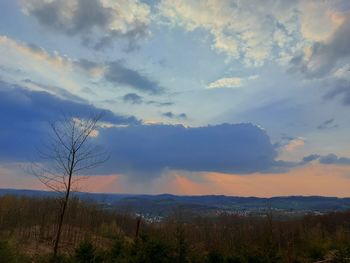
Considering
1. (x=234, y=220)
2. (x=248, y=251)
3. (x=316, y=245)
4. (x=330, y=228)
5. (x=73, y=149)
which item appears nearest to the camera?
(x=73, y=149)

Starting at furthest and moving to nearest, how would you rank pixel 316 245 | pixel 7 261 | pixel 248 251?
pixel 316 245 < pixel 248 251 < pixel 7 261

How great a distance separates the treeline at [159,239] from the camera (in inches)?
639

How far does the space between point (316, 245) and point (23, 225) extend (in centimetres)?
4048

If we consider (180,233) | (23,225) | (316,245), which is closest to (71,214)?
(23,225)

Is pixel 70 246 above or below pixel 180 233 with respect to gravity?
below

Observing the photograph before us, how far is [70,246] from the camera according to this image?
4716 centimetres

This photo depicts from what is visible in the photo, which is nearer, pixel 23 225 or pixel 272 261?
pixel 272 261

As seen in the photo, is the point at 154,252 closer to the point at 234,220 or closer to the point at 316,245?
the point at 316,245

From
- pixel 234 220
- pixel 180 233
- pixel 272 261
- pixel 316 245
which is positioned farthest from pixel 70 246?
pixel 234 220

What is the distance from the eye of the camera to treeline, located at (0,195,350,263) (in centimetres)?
1623

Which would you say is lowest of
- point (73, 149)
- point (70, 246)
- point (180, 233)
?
point (70, 246)

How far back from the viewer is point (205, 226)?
7319cm

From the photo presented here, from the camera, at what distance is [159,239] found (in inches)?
675

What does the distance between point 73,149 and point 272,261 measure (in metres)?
9.51
